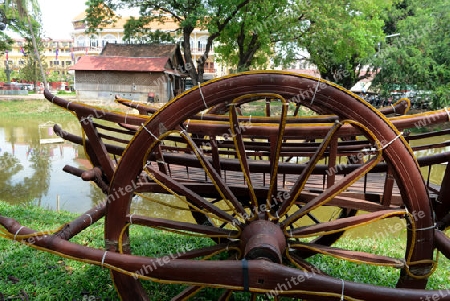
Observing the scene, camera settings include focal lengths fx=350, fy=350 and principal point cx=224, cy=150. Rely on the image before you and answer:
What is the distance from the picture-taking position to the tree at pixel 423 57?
1723 centimetres

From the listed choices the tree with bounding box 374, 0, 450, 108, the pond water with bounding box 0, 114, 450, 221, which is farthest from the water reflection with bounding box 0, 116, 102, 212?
the tree with bounding box 374, 0, 450, 108

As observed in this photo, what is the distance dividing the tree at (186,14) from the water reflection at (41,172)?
21.2 feet

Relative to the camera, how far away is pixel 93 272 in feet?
10.7

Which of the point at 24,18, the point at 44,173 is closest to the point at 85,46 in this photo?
the point at 24,18

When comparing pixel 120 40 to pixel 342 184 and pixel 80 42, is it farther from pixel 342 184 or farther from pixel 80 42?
pixel 342 184

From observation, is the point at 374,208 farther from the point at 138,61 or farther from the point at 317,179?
the point at 138,61

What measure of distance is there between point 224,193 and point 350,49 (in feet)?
57.7

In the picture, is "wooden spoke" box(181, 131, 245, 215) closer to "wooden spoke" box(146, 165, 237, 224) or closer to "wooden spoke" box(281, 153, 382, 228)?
"wooden spoke" box(146, 165, 237, 224)

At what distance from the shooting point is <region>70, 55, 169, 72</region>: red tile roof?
22.7 meters

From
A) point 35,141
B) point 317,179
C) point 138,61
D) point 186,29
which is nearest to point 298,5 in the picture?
point 186,29

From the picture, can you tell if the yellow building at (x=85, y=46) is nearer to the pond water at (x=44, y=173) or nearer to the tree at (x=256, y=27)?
the tree at (x=256, y=27)

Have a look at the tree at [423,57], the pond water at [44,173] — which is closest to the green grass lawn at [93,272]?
the pond water at [44,173]

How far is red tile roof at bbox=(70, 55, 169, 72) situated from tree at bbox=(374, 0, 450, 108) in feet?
43.4

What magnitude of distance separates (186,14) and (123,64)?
7.58 meters
